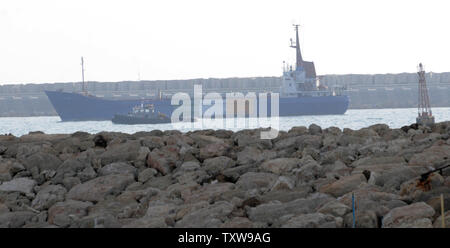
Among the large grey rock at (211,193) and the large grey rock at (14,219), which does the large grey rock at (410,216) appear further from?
the large grey rock at (14,219)

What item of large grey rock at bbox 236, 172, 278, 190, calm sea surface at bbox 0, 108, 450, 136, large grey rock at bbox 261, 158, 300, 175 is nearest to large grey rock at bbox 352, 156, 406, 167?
large grey rock at bbox 261, 158, 300, 175

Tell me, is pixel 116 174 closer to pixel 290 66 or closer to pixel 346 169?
pixel 346 169

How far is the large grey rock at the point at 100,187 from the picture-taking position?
4.37 m

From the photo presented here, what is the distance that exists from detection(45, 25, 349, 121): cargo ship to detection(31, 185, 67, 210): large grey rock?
39934 millimetres

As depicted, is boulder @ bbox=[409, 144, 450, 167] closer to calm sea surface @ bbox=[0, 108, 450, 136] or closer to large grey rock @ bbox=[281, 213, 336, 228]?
large grey rock @ bbox=[281, 213, 336, 228]

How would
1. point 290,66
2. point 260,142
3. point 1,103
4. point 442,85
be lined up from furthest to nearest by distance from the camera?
point 1,103, point 442,85, point 290,66, point 260,142

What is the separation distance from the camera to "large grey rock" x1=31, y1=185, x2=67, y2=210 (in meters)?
4.34

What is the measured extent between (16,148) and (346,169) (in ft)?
9.29

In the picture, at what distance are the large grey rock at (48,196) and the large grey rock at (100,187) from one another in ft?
0.26

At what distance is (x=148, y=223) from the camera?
3.56m

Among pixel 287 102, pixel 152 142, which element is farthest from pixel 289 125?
pixel 152 142

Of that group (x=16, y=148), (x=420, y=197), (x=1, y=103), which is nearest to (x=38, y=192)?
(x=16, y=148)

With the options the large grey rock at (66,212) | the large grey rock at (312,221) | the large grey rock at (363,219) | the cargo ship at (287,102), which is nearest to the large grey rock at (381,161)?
the large grey rock at (363,219)

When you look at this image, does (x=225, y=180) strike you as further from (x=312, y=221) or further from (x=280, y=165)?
(x=312, y=221)
